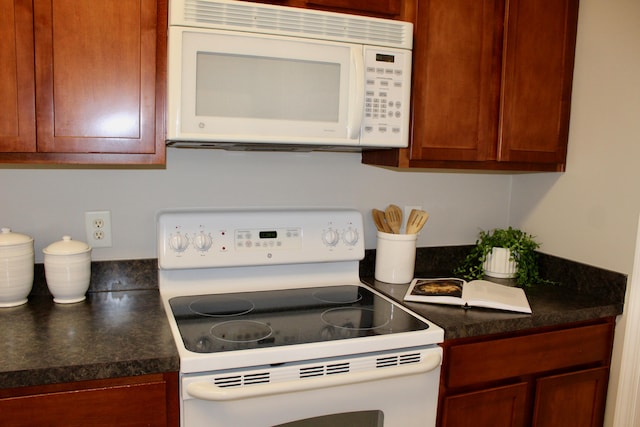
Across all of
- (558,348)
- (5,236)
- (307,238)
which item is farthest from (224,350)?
(558,348)

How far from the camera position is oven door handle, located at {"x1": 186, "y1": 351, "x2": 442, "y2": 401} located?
1.12 meters

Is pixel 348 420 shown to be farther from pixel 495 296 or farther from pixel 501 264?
pixel 501 264

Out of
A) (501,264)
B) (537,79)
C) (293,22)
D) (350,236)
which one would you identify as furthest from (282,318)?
(537,79)

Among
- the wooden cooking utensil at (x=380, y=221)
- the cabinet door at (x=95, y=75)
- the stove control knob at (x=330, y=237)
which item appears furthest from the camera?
the wooden cooking utensil at (x=380, y=221)

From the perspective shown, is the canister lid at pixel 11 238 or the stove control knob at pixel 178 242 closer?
the canister lid at pixel 11 238

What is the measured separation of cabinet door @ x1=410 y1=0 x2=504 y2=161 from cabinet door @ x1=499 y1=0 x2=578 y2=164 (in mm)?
51

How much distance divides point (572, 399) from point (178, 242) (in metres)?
1.38

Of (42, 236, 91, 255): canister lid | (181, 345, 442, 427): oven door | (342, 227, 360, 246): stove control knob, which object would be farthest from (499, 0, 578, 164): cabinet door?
(42, 236, 91, 255): canister lid

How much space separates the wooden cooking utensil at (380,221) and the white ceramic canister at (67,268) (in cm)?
99

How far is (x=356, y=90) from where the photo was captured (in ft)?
4.81

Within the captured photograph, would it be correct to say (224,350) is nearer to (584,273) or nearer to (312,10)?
(312,10)

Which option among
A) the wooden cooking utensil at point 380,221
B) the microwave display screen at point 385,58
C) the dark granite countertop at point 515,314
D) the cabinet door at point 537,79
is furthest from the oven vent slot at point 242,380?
the cabinet door at point 537,79

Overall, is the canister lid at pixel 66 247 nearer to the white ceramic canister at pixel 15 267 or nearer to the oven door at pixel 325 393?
the white ceramic canister at pixel 15 267

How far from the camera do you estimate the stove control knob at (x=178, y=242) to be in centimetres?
159
